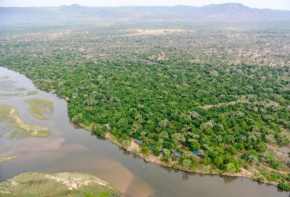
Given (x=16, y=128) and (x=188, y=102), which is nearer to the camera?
(x=16, y=128)

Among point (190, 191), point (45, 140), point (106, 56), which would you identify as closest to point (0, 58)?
point (106, 56)

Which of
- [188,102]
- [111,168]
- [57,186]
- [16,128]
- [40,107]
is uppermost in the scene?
[188,102]

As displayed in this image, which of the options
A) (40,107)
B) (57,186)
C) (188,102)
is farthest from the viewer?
(40,107)

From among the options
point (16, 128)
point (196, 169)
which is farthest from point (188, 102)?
point (16, 128)

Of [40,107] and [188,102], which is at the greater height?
[188,102]

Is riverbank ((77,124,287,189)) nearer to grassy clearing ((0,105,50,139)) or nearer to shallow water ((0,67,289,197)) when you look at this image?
shallow water ((0,67,289,197))

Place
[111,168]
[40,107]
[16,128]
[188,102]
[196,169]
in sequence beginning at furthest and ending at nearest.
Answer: [40,107] < [188,102] < [16,128] < [111,168] < [196,169]

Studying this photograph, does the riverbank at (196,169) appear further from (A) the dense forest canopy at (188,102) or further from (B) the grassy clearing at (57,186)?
(B) the grassy clearing at (57,186)

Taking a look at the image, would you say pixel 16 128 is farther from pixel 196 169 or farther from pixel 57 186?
pixel 196 169
